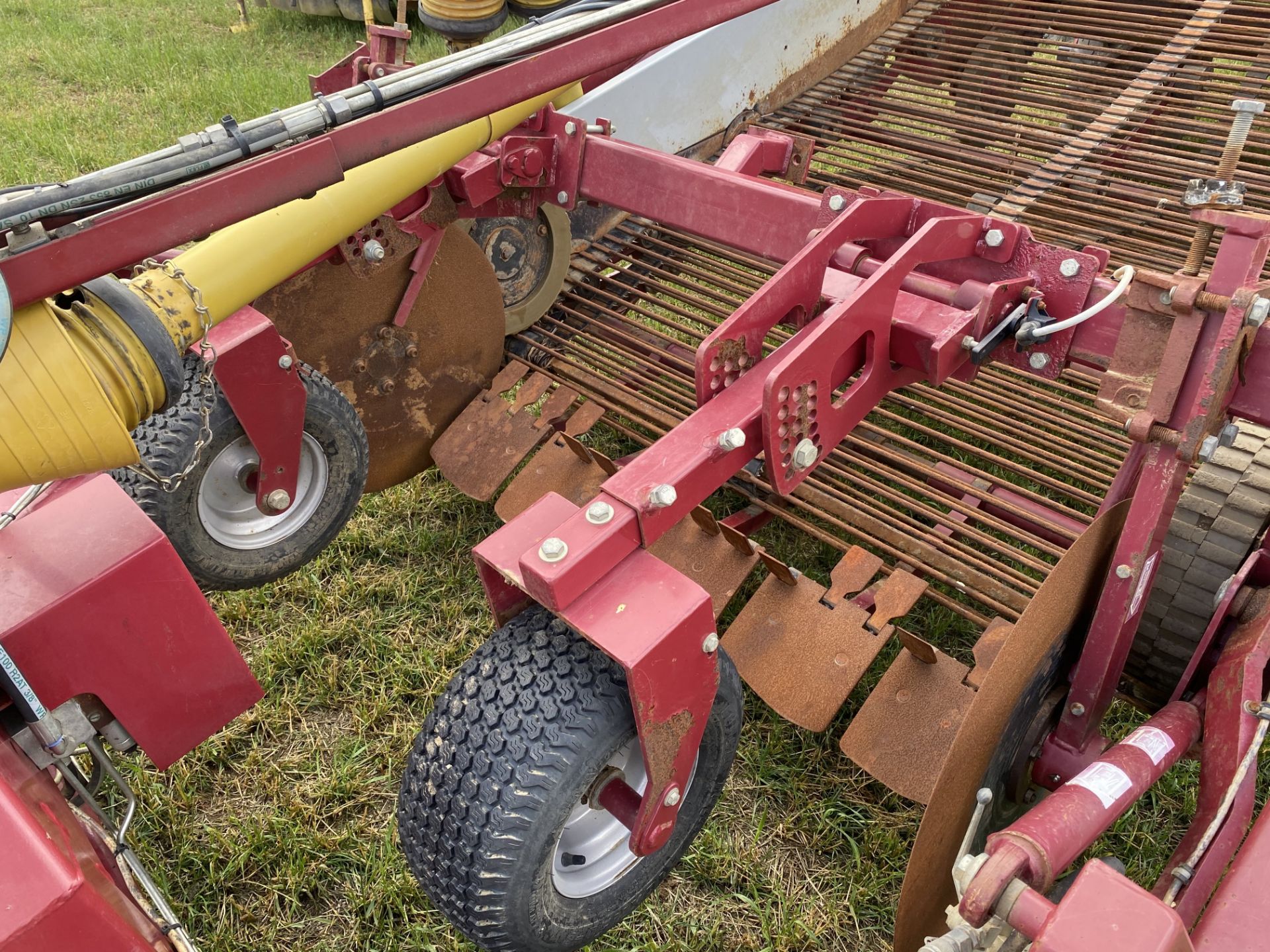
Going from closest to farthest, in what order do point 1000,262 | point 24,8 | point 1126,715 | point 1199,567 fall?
point 1000,262, point 1199,567, point 1126,715, point 24,8

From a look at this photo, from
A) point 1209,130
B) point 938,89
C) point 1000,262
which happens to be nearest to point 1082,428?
point 1000,262

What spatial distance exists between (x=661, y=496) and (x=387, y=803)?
1.20m

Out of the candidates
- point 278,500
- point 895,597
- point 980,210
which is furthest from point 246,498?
point 980,210

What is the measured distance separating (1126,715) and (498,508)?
168 centimetres

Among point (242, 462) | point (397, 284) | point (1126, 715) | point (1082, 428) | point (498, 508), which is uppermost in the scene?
point (397, 284)

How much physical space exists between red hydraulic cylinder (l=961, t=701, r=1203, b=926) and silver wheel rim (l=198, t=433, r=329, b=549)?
172 centimetres

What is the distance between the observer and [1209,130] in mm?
3324

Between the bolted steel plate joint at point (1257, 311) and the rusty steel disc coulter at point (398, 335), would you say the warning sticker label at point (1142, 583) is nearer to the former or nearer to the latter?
the bolted steel plate joint at point (1257, 311)

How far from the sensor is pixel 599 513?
1394mm

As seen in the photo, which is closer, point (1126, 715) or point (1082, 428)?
point (1126, 715)

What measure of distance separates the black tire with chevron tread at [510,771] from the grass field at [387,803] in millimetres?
504

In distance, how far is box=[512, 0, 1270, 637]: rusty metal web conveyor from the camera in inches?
97.8

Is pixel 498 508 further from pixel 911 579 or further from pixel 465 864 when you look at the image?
pixel 465 864

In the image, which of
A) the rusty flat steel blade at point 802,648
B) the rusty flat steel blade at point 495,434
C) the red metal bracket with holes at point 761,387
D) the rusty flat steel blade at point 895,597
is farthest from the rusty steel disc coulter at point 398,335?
the rusty flat steel blade at point 895,597
